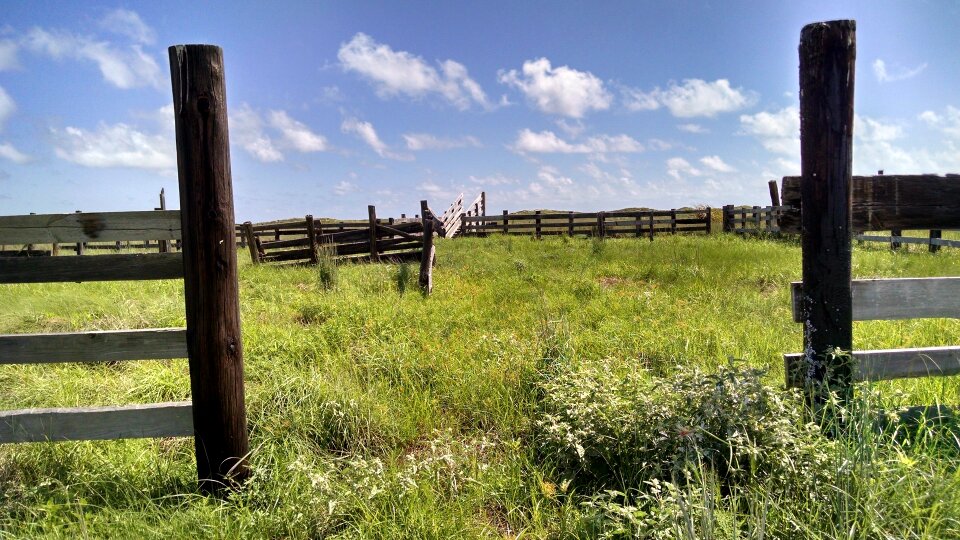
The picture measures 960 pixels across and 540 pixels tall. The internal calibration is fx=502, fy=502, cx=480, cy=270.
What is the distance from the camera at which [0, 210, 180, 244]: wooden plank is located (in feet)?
9.73

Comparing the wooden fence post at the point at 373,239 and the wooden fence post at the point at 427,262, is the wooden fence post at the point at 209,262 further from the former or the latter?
the wooden fence post at the point at 373,239

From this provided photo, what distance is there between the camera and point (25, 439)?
2977 millimetres

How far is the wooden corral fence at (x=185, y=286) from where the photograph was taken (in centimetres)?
271

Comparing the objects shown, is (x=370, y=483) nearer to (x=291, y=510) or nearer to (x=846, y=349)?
(x=291, y=510)

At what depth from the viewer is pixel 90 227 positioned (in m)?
3.06

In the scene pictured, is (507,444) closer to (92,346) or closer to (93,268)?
(92,346)

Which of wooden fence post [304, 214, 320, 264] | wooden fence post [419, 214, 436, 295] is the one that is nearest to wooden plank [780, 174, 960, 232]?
wooden fence post [419, 214, 436, 295]

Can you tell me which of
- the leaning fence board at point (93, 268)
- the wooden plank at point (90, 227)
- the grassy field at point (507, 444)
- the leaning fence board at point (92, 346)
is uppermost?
the wooden plank at point (90, 227)

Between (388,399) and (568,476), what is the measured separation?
1693 mm

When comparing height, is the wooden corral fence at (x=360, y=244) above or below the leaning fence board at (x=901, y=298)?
above

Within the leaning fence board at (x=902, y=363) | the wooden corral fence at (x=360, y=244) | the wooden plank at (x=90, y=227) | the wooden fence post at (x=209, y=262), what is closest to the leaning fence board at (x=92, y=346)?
the wooden fence post at (x=209, y=262)

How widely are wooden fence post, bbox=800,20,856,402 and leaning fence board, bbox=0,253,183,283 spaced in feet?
12.0

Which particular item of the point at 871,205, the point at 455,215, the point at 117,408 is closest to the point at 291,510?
the point at 117,408

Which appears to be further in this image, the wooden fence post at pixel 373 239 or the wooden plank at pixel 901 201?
the wooden fence post at pixel 373 239
